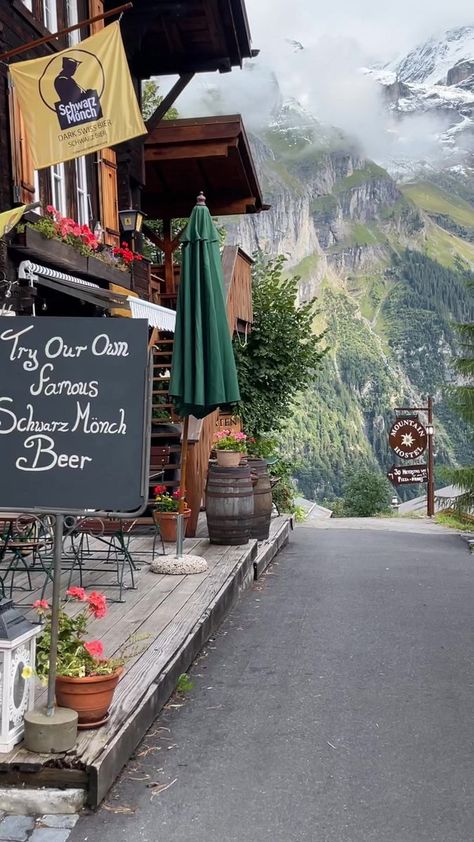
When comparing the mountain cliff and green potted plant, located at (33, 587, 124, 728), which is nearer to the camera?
green potted plant, located at (33, 587, 124, 728)

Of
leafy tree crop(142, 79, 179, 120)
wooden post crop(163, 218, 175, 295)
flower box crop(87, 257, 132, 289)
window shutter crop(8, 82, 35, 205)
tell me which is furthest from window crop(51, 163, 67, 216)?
leafy tree crop(142, 79, 179, 120)

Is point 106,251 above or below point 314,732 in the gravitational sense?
above

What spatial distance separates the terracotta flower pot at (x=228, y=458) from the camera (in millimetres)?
8898

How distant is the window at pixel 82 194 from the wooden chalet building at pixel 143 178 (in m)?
0.01

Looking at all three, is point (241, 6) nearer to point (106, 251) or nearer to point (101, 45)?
point (106, 251)

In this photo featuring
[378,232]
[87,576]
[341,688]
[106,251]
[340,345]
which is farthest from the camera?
[378,232]

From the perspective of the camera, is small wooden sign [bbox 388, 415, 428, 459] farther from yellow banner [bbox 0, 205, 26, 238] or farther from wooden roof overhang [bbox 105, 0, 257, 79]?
yellow banner [bbox 0, 205, 26, 238]

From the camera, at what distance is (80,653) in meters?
4.05

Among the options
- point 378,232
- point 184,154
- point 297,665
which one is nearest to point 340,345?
point 378,232

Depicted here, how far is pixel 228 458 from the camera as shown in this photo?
8.92 m

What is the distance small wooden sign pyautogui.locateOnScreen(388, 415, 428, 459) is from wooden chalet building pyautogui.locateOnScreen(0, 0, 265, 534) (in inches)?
426

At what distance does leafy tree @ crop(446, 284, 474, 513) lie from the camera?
17922 mm

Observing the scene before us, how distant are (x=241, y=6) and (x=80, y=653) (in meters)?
10.7

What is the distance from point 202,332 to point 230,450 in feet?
5.73
